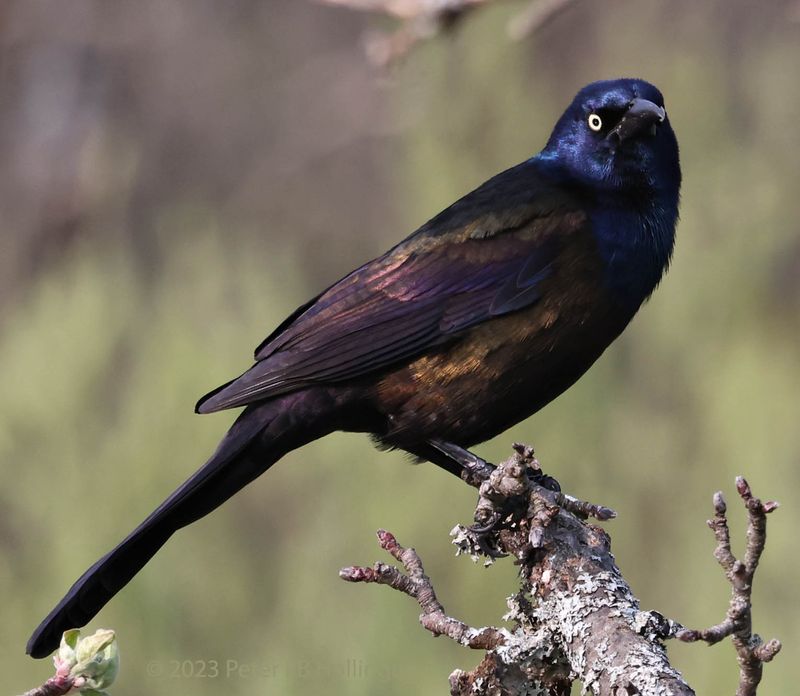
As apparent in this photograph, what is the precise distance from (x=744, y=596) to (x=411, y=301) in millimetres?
1545

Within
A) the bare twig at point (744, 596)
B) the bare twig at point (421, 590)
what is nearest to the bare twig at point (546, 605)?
the bare twig at point (421, 590)

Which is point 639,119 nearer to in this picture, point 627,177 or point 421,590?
point 627,177

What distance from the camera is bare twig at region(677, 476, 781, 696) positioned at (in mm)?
2051

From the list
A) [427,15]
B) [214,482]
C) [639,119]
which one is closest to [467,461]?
[214,482]

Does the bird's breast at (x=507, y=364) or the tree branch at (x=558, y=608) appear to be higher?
the bird's breast at (x=507, y=364)

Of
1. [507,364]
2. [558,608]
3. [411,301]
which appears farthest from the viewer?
[411,301]

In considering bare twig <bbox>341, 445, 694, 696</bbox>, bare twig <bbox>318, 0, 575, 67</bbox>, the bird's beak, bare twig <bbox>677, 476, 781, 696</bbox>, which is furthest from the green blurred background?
bare twig <bbox>677, 476, 781, 696</bbox>

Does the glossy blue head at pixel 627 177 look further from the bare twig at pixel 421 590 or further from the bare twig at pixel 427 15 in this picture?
the bare twig at pixel 421 590

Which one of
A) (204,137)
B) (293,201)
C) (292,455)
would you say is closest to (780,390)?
(292,455)

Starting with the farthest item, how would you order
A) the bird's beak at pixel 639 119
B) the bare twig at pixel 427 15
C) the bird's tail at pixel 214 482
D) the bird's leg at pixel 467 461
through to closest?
the bare twig at pixel 427 15 < the bird's beak at pixel 639 119 < the bird's leg at pixel 467 461 < the bird's tail at pixel 214 482

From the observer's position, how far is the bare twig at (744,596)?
2051 mm

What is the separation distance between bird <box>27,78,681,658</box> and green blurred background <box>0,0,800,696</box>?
52.2 inches

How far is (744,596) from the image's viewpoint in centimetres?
209

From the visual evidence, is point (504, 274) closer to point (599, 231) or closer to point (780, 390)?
point (599, 231)
